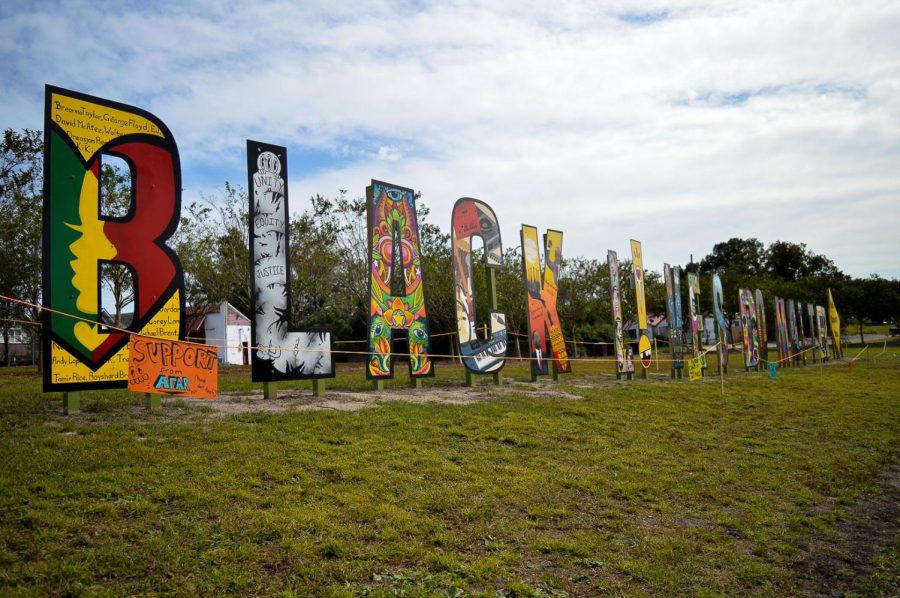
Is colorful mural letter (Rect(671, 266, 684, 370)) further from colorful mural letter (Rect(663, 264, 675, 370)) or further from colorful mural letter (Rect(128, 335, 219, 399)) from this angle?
colorful mural letter (Rect(128, 335, 219, 399))

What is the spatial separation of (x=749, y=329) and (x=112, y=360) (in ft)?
88.5

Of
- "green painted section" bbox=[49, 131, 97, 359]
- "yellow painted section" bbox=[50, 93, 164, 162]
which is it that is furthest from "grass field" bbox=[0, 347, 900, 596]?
"yellow painted section" bbox=[50, 93, 164, 162]

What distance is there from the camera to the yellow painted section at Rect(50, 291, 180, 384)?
8406mm

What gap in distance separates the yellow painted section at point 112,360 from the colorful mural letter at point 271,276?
1.50 meters

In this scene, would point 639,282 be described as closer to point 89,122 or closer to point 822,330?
point 89,122

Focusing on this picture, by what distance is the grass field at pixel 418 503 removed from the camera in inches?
189

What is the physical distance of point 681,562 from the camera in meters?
5.94

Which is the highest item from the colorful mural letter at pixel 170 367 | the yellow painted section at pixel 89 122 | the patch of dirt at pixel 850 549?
the yellow painted section at pixel 89 122

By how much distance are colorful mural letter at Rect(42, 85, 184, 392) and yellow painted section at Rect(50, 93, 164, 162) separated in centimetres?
1

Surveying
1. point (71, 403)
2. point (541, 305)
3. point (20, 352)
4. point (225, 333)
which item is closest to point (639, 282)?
point (541, 305)

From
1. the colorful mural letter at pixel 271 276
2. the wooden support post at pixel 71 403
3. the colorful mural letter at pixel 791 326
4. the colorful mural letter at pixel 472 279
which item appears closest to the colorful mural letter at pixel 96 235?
the wooden support post at pixel 71 403

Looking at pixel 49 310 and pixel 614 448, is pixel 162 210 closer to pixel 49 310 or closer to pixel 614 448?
pixel 49 310

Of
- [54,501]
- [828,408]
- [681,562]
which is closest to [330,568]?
[54,501]

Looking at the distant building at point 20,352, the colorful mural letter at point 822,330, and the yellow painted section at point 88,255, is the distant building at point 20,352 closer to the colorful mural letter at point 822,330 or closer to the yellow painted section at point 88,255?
the yellow painted section at point 88,255
